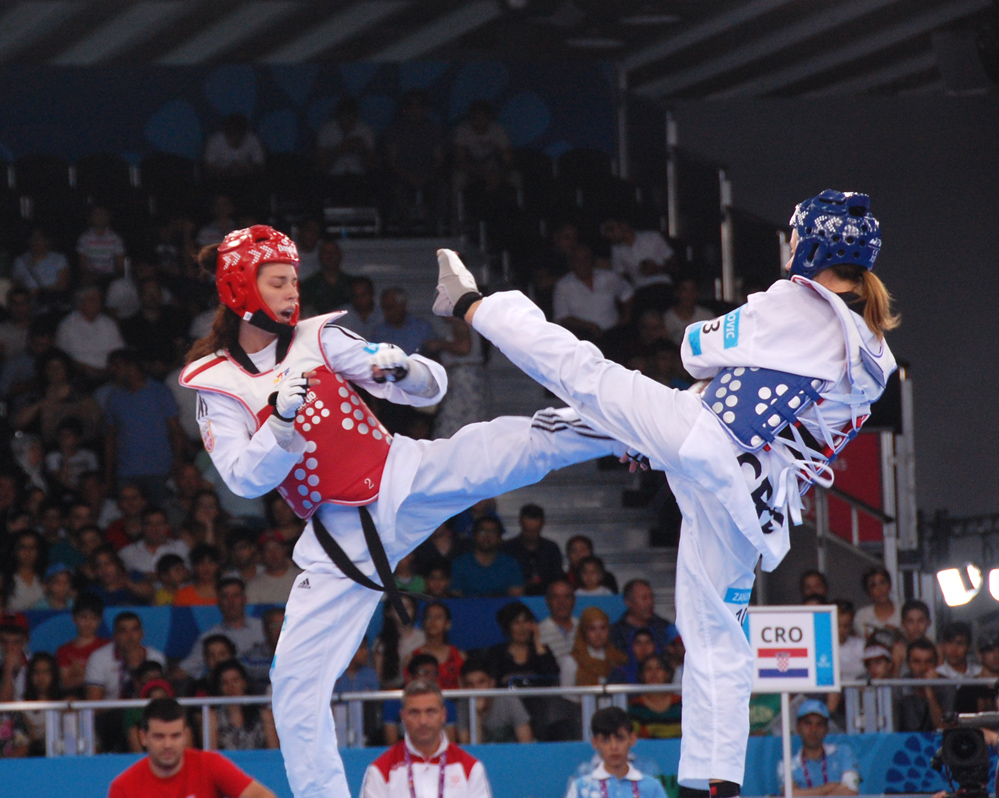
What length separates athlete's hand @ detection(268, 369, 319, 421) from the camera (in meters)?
4.30

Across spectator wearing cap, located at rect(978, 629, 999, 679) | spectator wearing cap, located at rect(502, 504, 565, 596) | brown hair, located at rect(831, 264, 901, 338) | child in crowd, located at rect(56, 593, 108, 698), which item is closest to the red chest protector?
brown hair, located at rect(831, 264, 901, 338)

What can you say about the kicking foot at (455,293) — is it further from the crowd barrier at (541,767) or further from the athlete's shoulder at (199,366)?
the crowd barrier at (541,767)

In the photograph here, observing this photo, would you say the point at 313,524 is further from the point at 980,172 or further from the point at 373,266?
the point at 980,172

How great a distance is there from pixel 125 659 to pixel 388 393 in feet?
11.5

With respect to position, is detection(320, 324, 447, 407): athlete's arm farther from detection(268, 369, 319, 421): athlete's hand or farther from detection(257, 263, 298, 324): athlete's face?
detection(268, 369, 319, 421): athlete's hand

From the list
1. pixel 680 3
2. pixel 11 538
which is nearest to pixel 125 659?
pixel 11 538

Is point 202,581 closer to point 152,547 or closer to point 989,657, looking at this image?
point 152,547

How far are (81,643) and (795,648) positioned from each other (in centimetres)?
378

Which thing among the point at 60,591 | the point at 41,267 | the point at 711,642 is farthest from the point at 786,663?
the point at 41,267

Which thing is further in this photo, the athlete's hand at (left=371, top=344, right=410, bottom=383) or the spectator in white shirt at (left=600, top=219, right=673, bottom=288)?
the spectator in white shirt at (left=600, top=219, right=673, bottom=288)

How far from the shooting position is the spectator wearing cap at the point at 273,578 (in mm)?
8391

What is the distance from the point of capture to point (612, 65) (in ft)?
43.8

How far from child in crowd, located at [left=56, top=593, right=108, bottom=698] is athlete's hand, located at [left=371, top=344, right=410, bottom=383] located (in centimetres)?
375

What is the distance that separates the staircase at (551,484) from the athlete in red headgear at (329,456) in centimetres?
484
